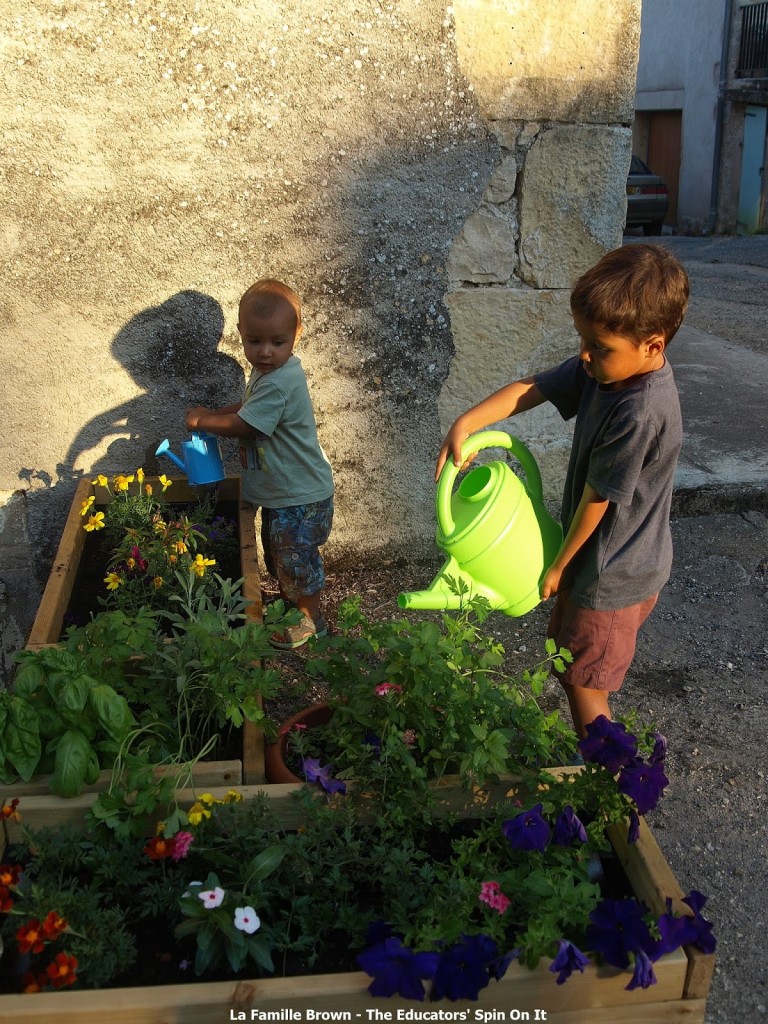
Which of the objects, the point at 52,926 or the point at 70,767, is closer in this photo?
the point at 52,926

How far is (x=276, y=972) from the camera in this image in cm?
143

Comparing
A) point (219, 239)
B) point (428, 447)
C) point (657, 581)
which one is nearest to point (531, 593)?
point (657, 581)

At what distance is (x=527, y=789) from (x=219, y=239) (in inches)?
77.0

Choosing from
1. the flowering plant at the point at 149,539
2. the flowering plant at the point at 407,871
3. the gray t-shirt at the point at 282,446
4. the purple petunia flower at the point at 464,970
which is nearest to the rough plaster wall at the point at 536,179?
the gray t-shirt at the point at 282,446

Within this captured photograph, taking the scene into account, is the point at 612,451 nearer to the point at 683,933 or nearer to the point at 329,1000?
the point at 683,933

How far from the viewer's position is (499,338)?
314 cm

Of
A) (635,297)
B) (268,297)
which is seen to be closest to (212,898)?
(635,297)

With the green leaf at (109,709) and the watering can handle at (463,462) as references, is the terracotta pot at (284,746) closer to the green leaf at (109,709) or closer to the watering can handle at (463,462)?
the green leaf at (109,709)

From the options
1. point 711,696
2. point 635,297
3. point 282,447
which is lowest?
point 711,696

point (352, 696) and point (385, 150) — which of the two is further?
point (385, 150)

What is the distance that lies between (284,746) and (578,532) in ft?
2.45

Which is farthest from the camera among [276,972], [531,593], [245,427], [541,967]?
[245,427]

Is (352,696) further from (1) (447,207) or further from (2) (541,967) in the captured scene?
(1) (447,207)

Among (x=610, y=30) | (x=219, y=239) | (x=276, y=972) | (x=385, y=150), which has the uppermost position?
(x=610, y=30)
